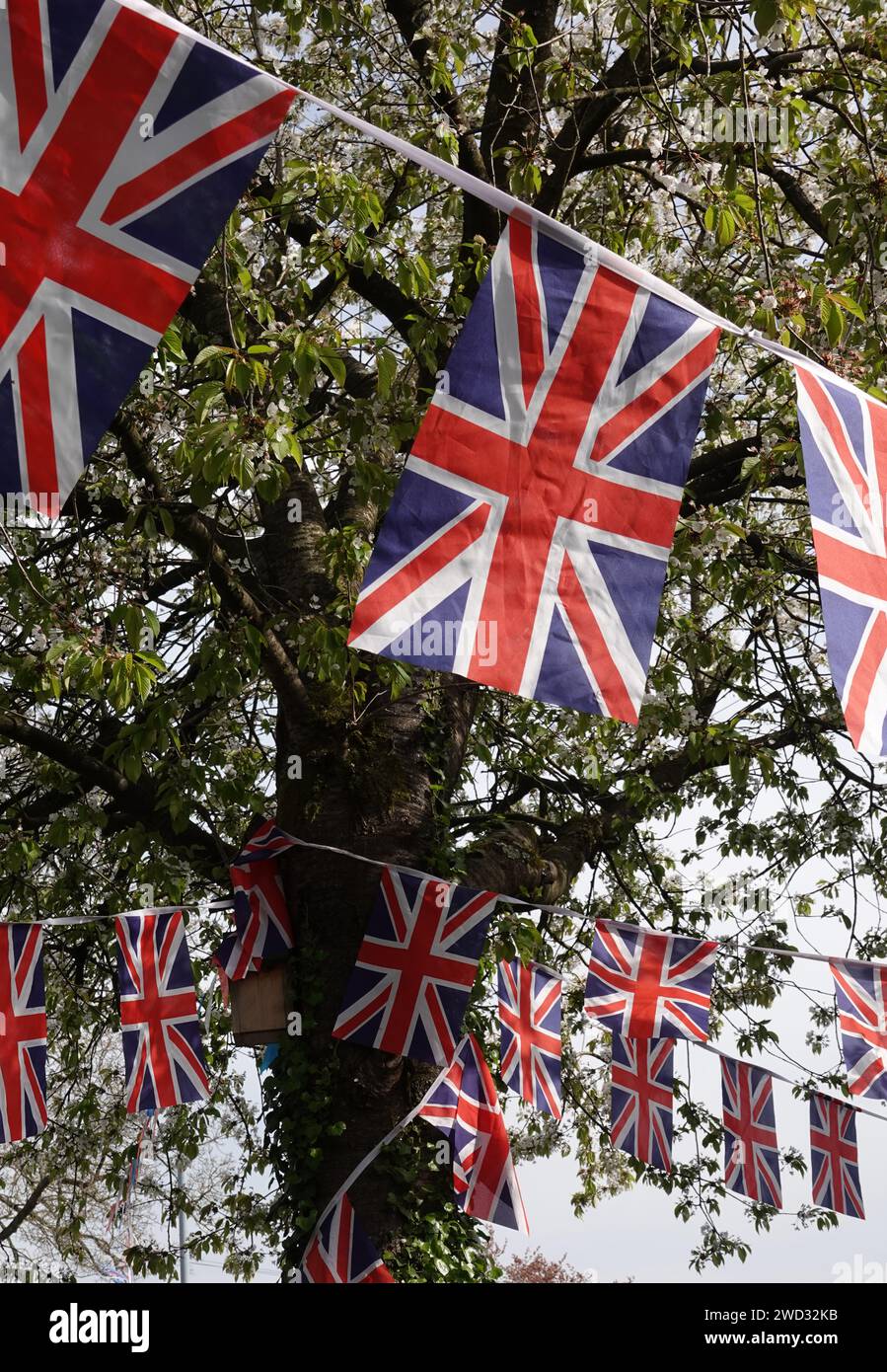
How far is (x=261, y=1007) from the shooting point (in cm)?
618

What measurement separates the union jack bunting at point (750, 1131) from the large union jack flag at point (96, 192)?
5586 mm

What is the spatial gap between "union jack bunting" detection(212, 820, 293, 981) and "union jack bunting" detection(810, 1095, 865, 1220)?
3.17 m

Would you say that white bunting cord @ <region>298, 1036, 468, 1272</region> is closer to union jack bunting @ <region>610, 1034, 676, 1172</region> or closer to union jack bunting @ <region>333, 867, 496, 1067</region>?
union jack bunting @ <region>333, 867, 496, 1067</region>

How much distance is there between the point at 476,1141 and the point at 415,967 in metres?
0.85

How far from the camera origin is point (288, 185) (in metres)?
5.03

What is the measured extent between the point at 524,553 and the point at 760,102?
141 inches

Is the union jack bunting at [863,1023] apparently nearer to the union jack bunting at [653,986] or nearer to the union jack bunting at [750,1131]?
the union jack bunting at [750,1131]

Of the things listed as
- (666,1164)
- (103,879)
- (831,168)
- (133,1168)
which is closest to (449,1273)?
(666,1164)

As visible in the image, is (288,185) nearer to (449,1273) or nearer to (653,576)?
(653,576)

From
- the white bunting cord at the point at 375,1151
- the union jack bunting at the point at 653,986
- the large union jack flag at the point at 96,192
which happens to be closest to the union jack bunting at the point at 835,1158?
the union jack bunting at the point at 653,986

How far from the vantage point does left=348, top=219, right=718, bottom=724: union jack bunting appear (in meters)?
2.96

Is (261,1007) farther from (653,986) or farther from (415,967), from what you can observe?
(653,986)

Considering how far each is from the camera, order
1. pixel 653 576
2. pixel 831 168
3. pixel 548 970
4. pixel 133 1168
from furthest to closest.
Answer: pixel 133 1168, pixel 548 970, pixel 831 168, pixel 653 576

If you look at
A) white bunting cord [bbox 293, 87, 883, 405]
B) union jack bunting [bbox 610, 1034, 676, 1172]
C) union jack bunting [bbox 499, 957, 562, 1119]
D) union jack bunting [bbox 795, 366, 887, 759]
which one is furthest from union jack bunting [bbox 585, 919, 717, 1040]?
white bunting cord [bbox 293, 87, 883, 405]
